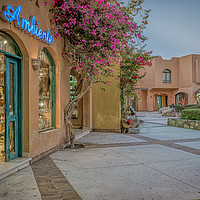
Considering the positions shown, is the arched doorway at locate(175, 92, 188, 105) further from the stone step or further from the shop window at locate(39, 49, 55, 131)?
the stone step

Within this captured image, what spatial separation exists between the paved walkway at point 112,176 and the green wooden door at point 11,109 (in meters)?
0.59

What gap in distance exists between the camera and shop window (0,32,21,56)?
4.42 m

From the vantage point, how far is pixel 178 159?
17.6 feet

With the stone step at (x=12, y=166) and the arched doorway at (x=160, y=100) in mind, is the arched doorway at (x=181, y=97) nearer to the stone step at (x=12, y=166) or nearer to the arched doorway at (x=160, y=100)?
the arched doorway at (x=160, y=100)

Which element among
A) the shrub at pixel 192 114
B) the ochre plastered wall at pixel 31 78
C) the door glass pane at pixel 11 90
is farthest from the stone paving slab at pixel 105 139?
the shrub at pixel 192 114

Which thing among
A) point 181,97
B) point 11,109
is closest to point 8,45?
point 11,109

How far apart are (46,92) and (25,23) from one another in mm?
2154

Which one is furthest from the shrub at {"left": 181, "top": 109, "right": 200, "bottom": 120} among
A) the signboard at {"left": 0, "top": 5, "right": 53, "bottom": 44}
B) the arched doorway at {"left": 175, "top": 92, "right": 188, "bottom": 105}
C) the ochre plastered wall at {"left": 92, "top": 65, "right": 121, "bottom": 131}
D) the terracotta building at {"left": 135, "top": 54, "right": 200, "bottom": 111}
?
the arched doorway at {"left": 175, "top": 92, "right": 188, "bottom": 105}

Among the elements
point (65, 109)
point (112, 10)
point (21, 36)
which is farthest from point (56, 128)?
point (112, 10)

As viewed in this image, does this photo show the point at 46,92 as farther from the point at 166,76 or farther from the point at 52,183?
the point at 166,76

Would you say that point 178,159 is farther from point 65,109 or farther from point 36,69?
point 36,69

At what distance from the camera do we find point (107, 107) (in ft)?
34.2

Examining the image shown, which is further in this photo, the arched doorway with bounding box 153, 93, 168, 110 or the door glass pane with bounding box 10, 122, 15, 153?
the arched doorway with bounding box 153, 93, 168, 110

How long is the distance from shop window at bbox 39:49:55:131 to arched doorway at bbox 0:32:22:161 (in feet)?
3.03
